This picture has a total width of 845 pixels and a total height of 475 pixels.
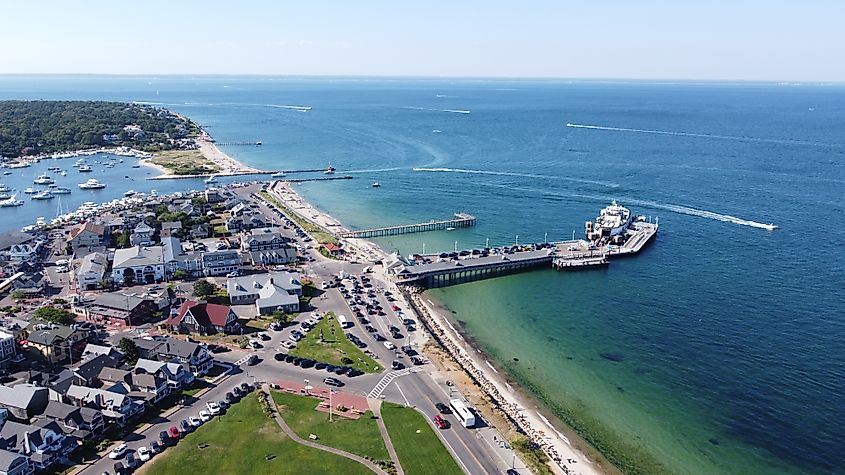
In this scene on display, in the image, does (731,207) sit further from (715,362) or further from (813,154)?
(813,154)

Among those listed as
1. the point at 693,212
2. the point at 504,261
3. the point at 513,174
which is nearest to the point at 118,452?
the point at 504,261

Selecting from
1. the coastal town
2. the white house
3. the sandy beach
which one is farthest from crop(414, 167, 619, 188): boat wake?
the white house

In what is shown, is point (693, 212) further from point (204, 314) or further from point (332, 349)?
point (204, 314)

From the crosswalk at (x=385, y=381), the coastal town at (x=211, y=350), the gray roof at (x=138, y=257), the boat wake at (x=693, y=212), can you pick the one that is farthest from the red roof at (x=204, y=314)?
the boat wake at (x=693, y=212)

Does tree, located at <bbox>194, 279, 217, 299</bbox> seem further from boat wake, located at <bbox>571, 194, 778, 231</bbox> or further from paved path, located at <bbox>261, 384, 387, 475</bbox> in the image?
boat wake, located at <bbox>571, 194, 778, 231</bbox>

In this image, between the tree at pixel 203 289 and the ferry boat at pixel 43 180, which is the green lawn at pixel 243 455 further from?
the ferry boat at pixel 43 180
